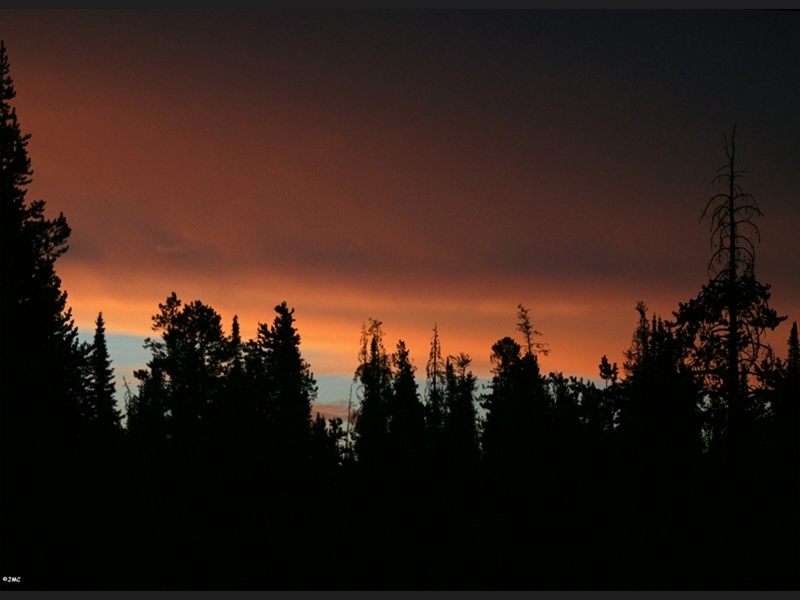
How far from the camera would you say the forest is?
1914cm

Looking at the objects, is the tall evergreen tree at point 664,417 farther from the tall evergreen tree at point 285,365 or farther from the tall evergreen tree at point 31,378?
the tall evergreen tree at point 285,365

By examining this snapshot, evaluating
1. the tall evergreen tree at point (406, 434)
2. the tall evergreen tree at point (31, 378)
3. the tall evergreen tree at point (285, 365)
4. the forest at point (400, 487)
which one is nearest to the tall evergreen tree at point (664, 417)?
the forest at point (400, 487)

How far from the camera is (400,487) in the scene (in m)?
27.2

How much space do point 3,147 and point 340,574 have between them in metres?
19.6

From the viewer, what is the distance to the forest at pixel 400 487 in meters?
19.1

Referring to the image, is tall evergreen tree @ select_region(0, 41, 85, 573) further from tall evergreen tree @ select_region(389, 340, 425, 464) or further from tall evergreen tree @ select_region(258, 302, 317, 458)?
tall evergreen tree @ select_region(258, 302, 317, 458)

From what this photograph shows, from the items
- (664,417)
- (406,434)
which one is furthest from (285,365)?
(664,417)

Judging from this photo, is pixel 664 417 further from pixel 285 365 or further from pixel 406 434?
pixel 285 365

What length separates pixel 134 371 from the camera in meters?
55.8

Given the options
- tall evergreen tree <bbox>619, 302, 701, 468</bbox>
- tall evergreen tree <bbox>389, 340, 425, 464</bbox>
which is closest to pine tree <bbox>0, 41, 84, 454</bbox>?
tall evergreen tree <bbox>389, 340, 425, 464</bbox>

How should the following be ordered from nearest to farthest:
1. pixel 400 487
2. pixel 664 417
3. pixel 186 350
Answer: pixel 664 417 → pixel 400 487 → pixel 186 350

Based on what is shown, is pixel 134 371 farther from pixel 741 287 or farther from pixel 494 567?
pixel 741 287

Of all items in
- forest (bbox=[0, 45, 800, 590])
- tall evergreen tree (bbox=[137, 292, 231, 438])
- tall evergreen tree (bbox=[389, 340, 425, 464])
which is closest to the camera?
forest (bbox=[0, 45, 800, 590])

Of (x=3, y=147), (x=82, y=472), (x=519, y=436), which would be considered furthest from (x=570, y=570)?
(x=3, y=147)
